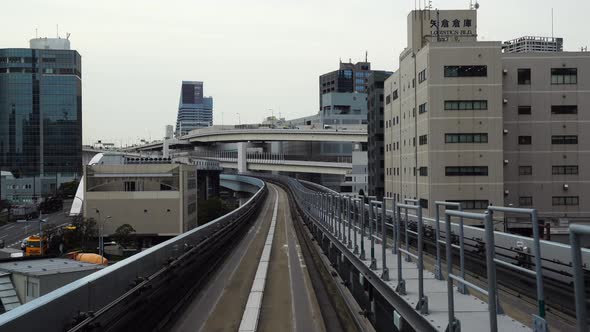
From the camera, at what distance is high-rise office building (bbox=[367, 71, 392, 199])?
202ft

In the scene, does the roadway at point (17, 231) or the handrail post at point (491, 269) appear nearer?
the handrail post at point (491, 269)

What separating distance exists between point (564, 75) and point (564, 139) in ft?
14.9

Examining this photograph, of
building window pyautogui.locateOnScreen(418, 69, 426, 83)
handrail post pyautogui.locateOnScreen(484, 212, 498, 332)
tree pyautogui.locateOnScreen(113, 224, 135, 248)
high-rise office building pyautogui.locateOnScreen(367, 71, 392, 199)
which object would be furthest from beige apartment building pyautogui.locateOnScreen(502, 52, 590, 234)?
handrail post pyautogui.locateOnScreen(484, 212, 498, 332)

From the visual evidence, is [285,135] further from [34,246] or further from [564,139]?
[564,139]

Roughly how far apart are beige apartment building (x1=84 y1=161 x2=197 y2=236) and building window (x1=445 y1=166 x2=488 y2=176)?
25.6 meters

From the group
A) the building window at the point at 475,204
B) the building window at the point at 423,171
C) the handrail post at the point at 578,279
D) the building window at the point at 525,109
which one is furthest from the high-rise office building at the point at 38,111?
the handrail post at the point at 578,279

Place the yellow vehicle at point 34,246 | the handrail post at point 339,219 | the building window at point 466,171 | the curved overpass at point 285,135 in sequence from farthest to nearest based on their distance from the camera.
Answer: the curved overpass at point 285,135
the yellow vehicle at point 34,246
the building window at point 466,171
the handrail post at point 339,219

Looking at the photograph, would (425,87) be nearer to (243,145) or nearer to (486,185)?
(486,185)

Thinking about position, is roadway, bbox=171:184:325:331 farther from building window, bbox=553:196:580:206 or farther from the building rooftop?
building window, bbox=553:196:580:206

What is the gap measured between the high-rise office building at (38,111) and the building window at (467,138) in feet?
300

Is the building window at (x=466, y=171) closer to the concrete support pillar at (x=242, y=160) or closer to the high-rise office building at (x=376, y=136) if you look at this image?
the high-rise office building at (x=376, y=136)

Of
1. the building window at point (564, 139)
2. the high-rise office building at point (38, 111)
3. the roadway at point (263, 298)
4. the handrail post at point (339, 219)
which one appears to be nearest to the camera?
the roadway at point (263, 298)

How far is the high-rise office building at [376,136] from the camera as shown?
6156 cm

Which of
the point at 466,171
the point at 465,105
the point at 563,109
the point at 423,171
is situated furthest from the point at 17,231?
the point at 563,109
